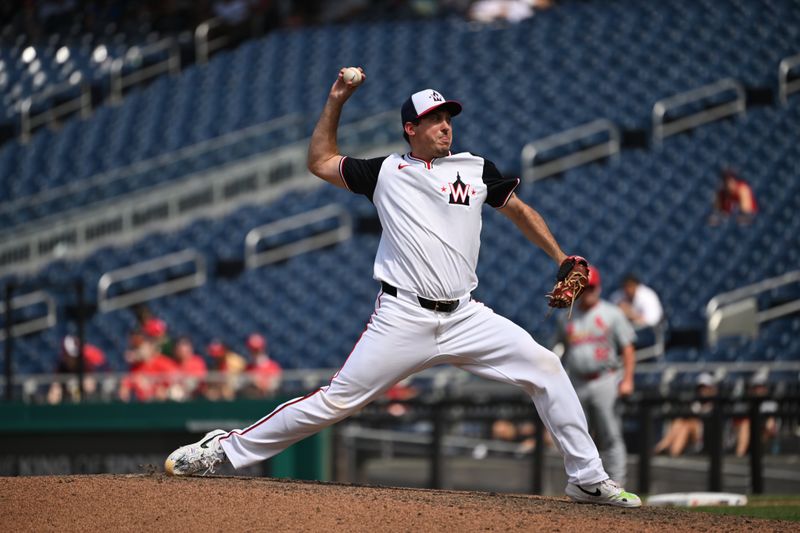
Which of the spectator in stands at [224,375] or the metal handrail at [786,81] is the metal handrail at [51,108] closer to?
the spectator in stands at [224,375]

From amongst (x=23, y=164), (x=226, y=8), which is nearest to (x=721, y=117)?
(x=226, y=8)

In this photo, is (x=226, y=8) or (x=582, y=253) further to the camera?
(x=226, y=8)

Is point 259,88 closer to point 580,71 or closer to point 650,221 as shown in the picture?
point 580,71

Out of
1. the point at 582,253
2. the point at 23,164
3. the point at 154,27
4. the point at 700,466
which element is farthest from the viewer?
the point at 154,27

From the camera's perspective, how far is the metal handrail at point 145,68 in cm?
2067

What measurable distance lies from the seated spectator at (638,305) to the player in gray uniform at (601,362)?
4.06 meters

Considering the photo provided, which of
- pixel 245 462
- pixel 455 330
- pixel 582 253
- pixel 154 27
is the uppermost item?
pixel 154 27

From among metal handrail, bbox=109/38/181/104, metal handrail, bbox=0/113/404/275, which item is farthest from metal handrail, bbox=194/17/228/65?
metal handrail, bbox=0/113/404/275

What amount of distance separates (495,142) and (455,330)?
1250 cm

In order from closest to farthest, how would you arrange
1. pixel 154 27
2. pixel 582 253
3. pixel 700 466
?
pixel 700 466 → pixel 582 253 → pixel 154 27

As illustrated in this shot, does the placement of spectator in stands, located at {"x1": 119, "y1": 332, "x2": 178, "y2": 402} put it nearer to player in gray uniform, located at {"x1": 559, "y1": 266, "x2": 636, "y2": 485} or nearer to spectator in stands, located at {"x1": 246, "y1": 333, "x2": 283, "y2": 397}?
spectator in stands, located at {"x1": 246, "y1": 333, "x2": 283, "y2": 397}

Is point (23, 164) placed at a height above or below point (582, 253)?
above

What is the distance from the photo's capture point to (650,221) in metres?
16.8

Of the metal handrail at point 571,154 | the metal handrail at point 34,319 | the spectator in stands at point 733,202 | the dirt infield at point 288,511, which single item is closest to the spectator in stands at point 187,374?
the metal handrail at point 34,319
